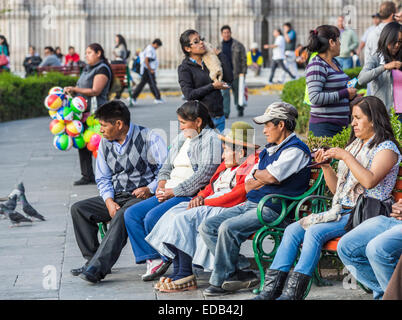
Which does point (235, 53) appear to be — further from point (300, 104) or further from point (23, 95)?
point (23, 95)

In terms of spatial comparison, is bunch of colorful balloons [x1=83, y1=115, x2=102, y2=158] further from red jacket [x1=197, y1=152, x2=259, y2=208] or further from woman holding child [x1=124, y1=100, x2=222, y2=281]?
red jacket [x1=197, y1=152, x2=259, y2=208]

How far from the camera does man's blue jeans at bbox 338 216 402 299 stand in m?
5.82

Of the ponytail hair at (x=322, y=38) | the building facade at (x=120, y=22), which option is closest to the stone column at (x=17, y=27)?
the building facade at (x=120, y=22)

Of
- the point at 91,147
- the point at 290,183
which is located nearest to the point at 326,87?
the point at 290,183

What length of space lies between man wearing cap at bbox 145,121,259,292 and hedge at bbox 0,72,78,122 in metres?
12.6

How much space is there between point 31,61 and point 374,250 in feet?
78.5

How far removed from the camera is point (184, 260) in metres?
7.04

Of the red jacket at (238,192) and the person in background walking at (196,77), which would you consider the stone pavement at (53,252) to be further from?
the person in background walking at (196,77)

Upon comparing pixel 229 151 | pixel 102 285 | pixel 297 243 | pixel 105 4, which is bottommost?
pixel 102 285

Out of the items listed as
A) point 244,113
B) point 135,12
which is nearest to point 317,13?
point 135,12

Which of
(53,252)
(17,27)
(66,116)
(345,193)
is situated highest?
(17,27)

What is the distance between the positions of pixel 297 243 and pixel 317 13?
27691 mm

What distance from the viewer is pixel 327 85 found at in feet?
29.1
